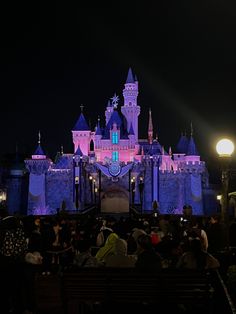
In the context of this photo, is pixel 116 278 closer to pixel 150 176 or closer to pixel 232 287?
pixel 232 287

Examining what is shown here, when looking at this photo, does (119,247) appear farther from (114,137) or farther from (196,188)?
(114,137)

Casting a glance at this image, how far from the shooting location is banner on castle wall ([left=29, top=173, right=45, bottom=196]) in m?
64.1

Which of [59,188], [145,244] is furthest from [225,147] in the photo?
[59,188]

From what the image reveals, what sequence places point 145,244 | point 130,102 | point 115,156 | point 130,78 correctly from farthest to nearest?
point 130,78
point 130,102
point 115,156
point 145,244

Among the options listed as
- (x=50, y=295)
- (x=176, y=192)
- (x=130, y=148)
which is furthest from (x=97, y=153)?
(x=50, y=295)

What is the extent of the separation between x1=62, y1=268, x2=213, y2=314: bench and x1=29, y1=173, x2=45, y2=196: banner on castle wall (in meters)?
56.5

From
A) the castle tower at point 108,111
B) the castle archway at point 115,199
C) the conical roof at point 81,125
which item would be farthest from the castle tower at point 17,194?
the castle tower at point 108,111

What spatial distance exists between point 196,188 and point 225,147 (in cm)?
5488

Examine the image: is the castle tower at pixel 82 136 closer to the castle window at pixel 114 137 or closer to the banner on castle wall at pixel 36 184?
the castle window at pixel 114 137

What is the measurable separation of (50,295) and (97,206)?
49722 millimetres

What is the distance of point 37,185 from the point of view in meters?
64.2

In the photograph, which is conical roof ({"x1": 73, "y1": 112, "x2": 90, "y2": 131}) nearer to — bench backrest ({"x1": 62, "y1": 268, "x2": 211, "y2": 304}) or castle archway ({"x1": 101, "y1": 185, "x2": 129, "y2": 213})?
castle archway ({"x1": 101, "y1": 185, "x2": 129, "y2": 213})

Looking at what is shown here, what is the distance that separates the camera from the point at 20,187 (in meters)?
70.4

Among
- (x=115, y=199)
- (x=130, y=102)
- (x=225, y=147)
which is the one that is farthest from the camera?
(x=130, y=102)
